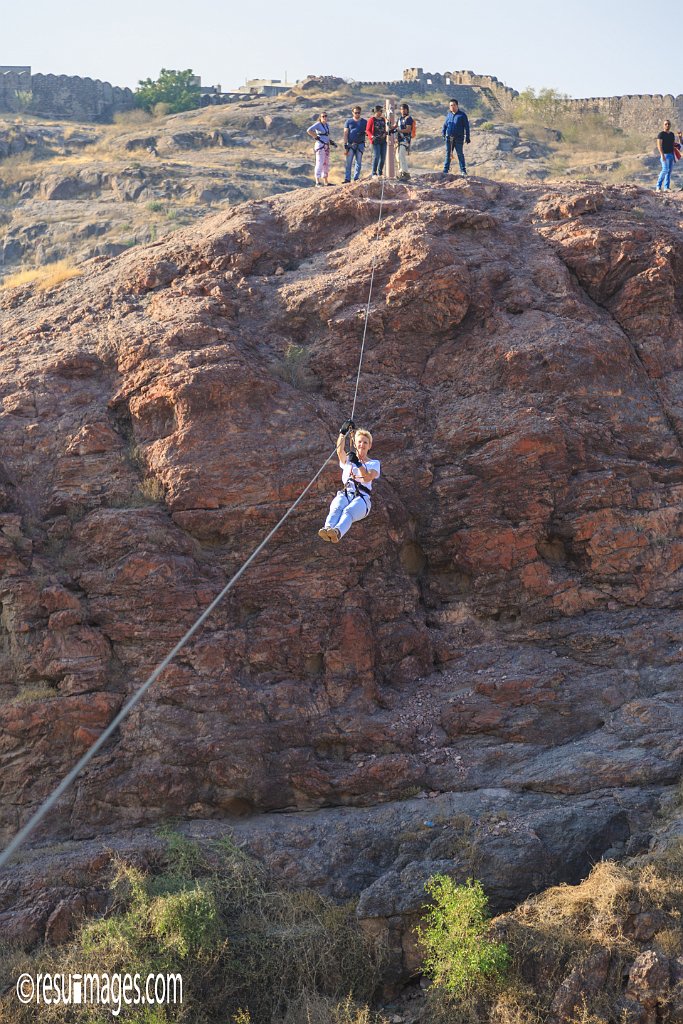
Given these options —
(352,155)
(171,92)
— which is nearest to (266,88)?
(171,92)

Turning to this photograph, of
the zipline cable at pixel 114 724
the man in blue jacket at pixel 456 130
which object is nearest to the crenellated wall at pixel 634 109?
the man in blue jacket at pixel 456 130

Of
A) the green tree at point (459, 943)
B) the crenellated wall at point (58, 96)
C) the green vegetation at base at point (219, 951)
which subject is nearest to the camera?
the green tree at point (459, 943)

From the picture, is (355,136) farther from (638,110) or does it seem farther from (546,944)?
(638,110)

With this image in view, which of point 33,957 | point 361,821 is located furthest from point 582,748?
point 33,957

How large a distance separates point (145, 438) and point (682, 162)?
31515 millimetres

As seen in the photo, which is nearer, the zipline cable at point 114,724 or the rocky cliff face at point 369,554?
the zipline cable at point 114,724

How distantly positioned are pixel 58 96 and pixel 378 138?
31.3 m

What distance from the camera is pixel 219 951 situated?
9523 mm

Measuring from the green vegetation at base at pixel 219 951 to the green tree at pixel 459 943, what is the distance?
68 centimetres

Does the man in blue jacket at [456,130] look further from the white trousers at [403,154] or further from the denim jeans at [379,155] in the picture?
the denim jeans at [379,155]

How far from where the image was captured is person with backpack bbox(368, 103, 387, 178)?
18094 mm

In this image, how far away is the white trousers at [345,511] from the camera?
33.9ft

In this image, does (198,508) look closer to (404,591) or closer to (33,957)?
(404,591)

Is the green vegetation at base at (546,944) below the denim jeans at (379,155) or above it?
below
